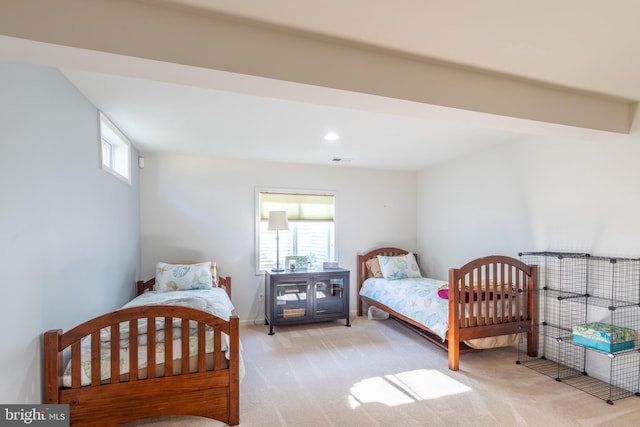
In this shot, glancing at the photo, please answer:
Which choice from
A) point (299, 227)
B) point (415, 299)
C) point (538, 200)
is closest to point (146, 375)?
point (415, 299)

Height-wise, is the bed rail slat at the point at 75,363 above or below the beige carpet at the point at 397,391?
above

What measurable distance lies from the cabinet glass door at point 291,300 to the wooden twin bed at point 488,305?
4.69 ft

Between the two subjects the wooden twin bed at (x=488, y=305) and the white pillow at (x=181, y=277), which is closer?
the wooden twin bed at (x=488, y=305)

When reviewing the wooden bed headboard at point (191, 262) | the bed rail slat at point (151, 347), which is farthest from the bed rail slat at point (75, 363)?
the wooden bed headboard at point (191, 262)

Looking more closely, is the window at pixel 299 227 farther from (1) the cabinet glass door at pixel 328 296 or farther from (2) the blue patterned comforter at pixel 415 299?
(2) the blue patterned comforter at pixel 415 299

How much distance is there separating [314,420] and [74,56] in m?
2.43

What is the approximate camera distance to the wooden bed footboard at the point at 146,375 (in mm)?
1836

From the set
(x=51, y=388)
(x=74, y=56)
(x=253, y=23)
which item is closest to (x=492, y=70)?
(x=253, y=23)

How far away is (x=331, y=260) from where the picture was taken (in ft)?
15.8

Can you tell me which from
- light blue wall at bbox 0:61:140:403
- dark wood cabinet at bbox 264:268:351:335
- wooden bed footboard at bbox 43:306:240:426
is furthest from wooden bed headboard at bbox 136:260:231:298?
wooden bed footboard at bbox 43:306:240:426

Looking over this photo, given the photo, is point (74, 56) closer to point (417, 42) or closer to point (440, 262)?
point (417, 42)

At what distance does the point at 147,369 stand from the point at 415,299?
264 cm

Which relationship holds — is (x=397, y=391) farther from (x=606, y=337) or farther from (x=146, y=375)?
(x=146, y=375)

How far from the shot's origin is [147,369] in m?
1.99
